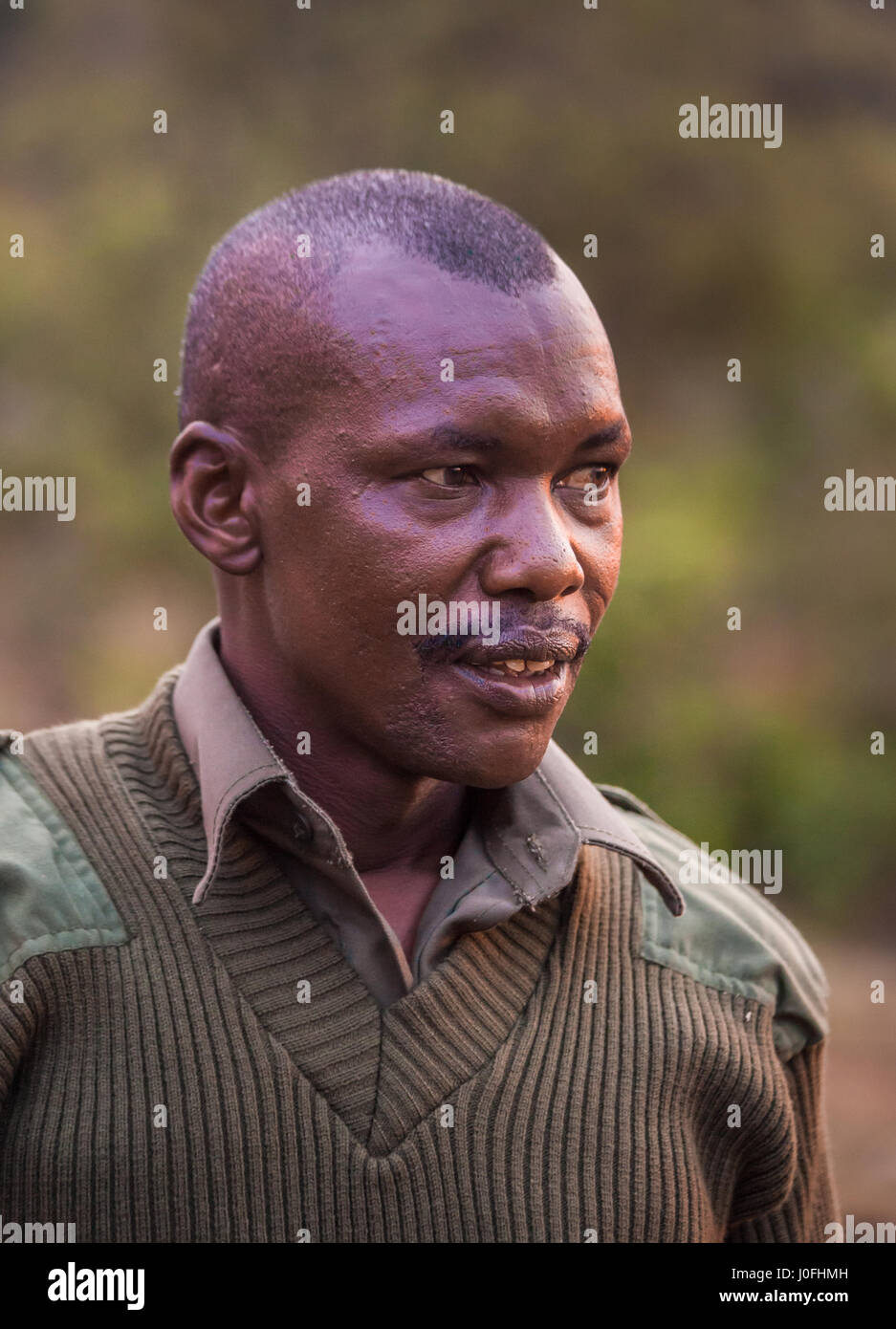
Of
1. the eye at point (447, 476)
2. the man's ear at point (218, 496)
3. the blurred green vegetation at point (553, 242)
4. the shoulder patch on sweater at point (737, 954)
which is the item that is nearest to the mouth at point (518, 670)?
the eye at point (447, 476)

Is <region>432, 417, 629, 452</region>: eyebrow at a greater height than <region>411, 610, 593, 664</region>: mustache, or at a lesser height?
greater

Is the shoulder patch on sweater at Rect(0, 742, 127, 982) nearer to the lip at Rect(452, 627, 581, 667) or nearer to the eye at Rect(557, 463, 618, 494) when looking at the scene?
the lip at Rect(452, 627, 581, 667)


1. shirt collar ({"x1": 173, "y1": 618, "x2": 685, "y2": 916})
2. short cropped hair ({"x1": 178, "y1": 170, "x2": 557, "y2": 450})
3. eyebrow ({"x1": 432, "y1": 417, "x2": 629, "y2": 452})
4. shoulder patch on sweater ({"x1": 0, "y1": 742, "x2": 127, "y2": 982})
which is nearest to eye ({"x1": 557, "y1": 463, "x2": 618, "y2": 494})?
eyebrow ({"x1": 432, "y1": 417, "x2": 629, "y2": 452})

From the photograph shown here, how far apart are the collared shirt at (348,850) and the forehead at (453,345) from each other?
20.0 inches

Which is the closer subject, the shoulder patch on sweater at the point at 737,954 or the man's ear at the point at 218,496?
the man's ear at the point at 218,496

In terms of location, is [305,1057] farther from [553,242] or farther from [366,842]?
[553,242]

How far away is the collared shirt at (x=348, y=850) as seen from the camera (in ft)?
6.95

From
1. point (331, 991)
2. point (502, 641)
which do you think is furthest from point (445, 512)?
point (331, 991)

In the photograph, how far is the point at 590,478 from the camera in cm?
218

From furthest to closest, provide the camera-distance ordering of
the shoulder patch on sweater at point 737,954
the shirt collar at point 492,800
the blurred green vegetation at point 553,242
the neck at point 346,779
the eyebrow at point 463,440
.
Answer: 1. the blurred green vegetation at point 553,242
2. the shoulder patch on sweater at point 737,954
3. the neck at point 346,779
4. the shirt collar at point 492,800
5. the eyebrow at point 463,440

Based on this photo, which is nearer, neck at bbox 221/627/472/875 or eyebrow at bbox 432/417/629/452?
eyebrow at bbox 432/417/629/452

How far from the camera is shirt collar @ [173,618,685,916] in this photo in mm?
2098

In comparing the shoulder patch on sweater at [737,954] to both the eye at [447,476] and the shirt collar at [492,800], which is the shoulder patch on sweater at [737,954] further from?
the eye at [447,476]

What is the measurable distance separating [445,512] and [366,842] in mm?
543
